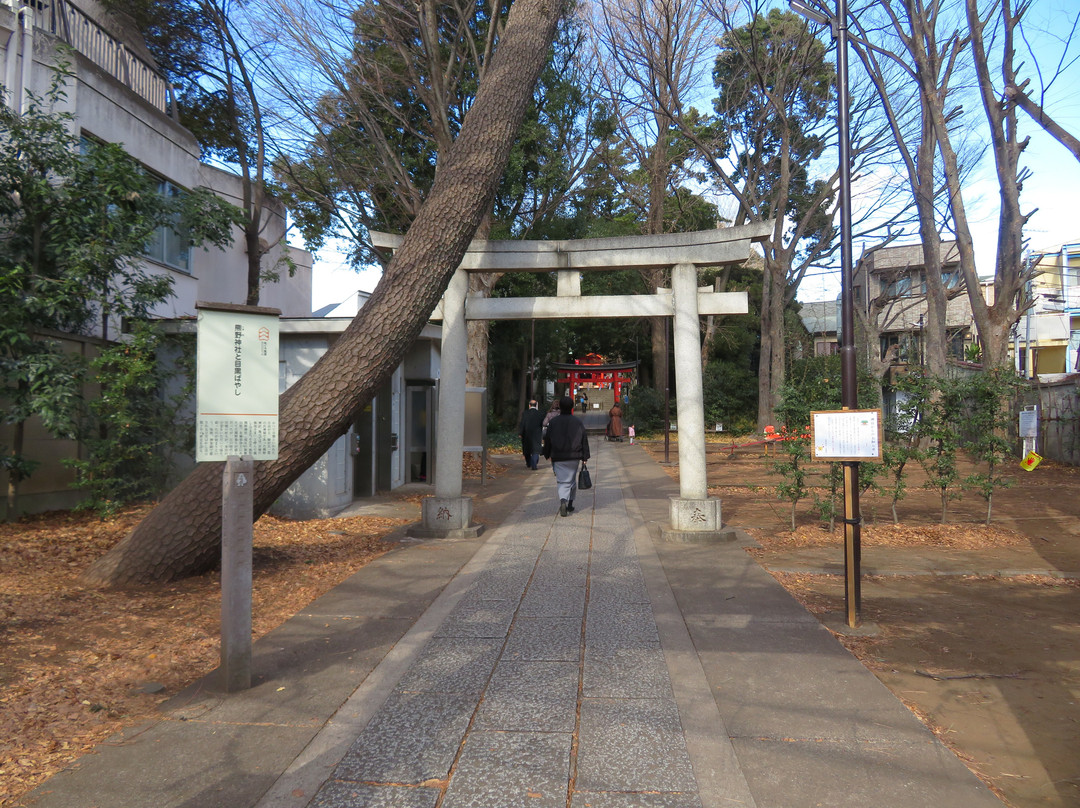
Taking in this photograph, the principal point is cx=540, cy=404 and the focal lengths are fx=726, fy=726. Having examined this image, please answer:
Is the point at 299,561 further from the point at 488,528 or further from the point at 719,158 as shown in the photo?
the point at 719,158

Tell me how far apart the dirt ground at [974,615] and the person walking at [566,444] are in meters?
2.63

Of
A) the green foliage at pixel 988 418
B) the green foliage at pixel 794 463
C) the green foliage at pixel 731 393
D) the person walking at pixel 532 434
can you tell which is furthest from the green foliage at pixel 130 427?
the green foliage at pixel 731 393

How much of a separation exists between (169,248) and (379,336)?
861cm

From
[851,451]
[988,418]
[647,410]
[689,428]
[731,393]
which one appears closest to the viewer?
[851,451]

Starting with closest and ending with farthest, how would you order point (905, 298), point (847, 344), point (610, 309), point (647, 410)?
point (847, 344) → point (610, 309) → point (647, 410) → point (905, 298)

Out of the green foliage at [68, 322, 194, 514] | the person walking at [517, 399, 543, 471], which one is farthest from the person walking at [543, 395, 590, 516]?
the person walking at [517, 399, 543, 471]

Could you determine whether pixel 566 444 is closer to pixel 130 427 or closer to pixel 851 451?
pixel 851 451

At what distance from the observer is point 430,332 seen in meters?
13.2

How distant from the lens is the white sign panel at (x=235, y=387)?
455cm

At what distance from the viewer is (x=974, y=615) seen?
6371 mm

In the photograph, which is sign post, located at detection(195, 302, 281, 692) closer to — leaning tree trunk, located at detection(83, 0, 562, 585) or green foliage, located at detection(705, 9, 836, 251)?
leaning tree trunk, located at detection(83, 0, 562, 585)

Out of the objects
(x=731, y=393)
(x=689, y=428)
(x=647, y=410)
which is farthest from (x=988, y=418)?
(x=731, y=393)

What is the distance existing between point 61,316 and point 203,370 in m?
6.76

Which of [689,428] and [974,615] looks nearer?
[974,615]
